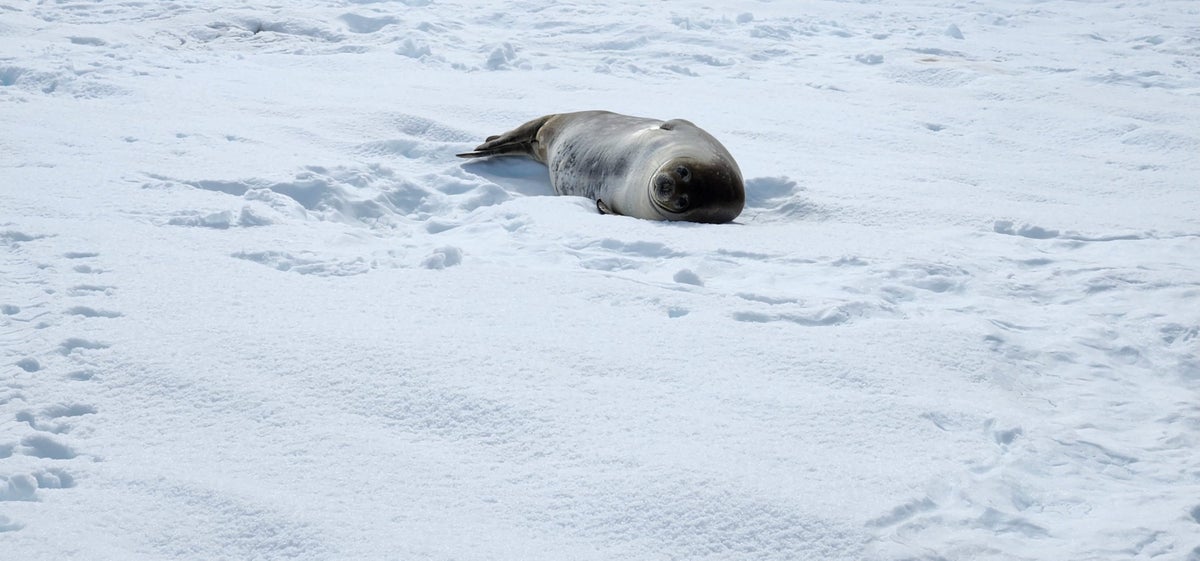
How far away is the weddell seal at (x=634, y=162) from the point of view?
4.32 m

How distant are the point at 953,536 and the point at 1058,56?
624 cm

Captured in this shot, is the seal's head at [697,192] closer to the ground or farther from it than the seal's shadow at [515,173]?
farther from it

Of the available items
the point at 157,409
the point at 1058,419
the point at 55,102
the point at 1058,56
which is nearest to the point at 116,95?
the point at 55,102

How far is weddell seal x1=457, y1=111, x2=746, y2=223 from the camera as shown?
14.2 feet

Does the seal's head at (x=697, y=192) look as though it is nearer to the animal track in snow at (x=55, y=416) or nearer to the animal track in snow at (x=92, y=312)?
the animal track in snow at (x=92, y=312)

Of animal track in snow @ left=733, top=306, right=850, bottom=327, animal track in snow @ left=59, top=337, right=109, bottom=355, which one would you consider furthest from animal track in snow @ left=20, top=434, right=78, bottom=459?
animal track in snow @ left=733, top=306, right=850, bottom=327

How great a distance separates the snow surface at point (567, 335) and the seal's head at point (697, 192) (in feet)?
0.75

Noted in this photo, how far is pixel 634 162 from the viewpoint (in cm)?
471

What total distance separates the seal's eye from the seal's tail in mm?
988

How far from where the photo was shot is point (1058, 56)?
752 centimetres

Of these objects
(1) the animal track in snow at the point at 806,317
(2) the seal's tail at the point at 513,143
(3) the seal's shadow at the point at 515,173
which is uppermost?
(1) the animal track in snow at the point at 806,317

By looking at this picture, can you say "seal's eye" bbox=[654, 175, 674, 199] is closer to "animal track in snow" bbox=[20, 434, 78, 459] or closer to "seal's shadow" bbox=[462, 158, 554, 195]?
"seal's shadow" bbox=[462, 158, 554, 195]

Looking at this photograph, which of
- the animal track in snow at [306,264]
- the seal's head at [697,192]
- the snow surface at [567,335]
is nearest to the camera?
the snow surface at [567,335]

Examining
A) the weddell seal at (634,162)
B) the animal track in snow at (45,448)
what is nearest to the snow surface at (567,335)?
the animal track in snow at (45,448)
